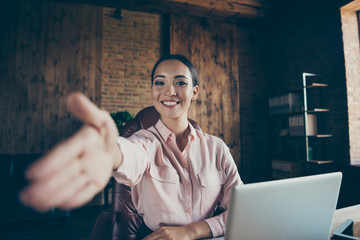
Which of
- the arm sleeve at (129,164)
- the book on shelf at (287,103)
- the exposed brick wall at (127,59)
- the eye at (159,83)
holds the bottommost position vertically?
the arm sleeve at (129,164)

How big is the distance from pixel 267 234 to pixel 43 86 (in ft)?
14.0

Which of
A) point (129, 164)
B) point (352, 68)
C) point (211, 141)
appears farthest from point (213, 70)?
point (129, 164)

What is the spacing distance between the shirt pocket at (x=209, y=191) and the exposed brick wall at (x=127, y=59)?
3290 millimetres

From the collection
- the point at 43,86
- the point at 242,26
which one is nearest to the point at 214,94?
the point at 242,26

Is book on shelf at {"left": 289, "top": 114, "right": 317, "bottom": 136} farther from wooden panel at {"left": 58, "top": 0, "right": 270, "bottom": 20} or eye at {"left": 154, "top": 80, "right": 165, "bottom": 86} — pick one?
eye at {"left": 154, "top": 80, "right": 165, "bottom": 86}

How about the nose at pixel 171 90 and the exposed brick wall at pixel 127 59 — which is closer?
the nose at pixel 171 90

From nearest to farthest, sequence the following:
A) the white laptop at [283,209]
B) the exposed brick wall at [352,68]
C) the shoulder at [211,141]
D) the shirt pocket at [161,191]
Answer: the white laptop at [283,209]
the shirt pocket at [161,191]
the shoulder at [211,141]
the exposed brick wall at [352,68]

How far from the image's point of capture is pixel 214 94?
186 inches

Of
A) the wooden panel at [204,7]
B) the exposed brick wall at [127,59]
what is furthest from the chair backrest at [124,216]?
the wooden panel at [204,7]

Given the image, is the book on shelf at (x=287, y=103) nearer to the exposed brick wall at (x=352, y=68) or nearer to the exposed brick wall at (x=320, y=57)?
the exposed brick wall at (x=320, y=57)

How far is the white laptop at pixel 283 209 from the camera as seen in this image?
1.96 ft

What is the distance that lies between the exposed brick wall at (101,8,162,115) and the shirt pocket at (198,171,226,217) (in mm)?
3290

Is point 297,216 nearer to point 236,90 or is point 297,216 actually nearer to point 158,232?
point 158,232

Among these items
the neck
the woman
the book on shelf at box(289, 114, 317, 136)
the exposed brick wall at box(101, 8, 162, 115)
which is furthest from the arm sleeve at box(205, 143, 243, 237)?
the exposed brick wall at box(101, 8, 162, 115)
